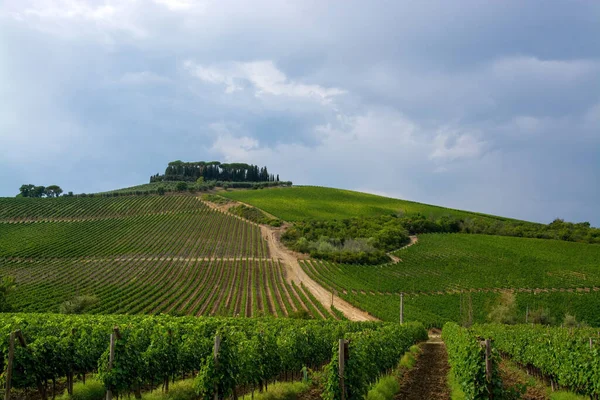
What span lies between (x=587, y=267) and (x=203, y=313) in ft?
239

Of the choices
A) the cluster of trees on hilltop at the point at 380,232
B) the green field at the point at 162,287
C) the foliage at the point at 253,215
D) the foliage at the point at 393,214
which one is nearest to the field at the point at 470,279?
the cluster of trees on hilltop at the point at 380,232

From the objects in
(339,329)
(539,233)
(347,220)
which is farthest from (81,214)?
(539,233)

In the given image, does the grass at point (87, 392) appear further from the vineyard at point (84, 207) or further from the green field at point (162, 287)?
the vineyard at point (84, 207)

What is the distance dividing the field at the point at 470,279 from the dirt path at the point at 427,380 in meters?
23.4

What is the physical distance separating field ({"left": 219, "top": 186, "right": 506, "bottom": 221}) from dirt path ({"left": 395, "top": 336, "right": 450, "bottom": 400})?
85.6 metres

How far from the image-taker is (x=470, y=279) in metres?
67.6

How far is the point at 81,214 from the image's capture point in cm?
10700

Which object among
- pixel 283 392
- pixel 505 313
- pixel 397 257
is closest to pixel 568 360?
pixel 283 392

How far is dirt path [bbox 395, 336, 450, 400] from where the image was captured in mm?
14914

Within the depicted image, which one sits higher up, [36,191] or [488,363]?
[36,191]

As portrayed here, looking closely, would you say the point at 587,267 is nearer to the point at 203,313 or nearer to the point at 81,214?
the point at 203,313

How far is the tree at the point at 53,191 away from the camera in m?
148

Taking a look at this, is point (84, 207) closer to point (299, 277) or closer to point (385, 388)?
point (299, 277)

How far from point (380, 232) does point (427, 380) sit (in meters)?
78.4
